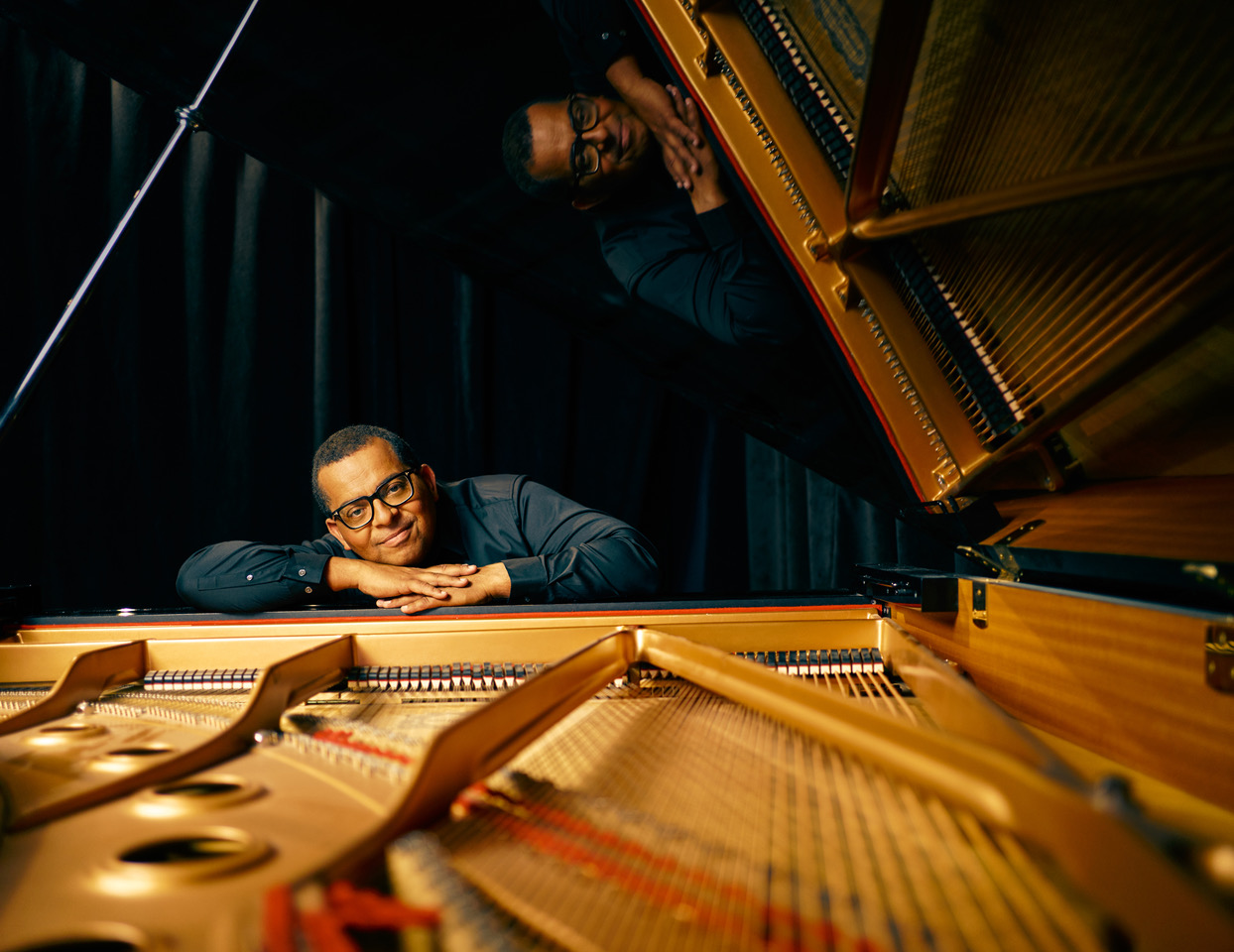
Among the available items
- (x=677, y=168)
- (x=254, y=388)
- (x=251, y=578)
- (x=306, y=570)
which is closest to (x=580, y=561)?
(x=306, y=570)

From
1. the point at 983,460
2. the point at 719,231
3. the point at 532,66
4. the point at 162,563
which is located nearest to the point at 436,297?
the point at 162,563

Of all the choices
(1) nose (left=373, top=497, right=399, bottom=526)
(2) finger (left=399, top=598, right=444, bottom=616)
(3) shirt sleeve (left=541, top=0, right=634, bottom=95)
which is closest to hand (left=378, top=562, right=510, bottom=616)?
(2) finger (left=399, top=598, right=444, bottom=616)

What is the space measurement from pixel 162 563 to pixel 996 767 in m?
4.28

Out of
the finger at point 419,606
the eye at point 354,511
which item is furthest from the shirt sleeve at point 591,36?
the eye at point 354,511

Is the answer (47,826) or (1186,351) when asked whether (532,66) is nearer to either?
(1186,351)

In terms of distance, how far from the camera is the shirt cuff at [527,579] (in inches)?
86.7

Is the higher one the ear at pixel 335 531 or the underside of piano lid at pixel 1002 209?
the underside of piano lid at pixel 1002 209

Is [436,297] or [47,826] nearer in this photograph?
[47,826]

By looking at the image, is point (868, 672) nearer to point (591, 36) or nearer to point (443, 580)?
point (443, 580)

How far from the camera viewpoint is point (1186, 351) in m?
1.09

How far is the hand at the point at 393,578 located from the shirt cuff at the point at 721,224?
3.57 feet

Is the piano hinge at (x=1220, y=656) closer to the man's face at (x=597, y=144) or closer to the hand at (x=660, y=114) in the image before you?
the hand at (x=660, y=114)

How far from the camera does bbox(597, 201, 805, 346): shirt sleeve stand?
1.67 m

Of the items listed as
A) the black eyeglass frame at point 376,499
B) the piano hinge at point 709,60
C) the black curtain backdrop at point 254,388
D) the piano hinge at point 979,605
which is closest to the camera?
the piano hinge at point 979,605
